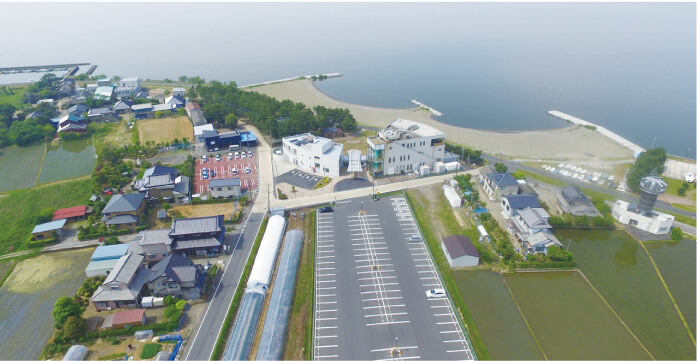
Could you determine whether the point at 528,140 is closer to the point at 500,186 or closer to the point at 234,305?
the point at 500,186

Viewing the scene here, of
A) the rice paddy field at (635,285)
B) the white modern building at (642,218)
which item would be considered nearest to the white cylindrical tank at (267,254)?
the rice paddy field at (635,285)

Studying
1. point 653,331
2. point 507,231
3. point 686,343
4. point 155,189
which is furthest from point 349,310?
point 155,189

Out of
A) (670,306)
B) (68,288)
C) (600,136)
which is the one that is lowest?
(68,288)

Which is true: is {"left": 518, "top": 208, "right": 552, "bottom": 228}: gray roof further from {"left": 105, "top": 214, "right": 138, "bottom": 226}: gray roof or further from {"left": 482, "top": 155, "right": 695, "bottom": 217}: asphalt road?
{"left": 105, "top": 214, "right": 138, "bottom": 226}: gray roof

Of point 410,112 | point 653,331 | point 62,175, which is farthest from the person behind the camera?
point 410,112

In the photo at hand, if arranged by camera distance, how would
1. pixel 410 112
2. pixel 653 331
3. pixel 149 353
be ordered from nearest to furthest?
pixel 149 353, pixel 653 331, pixel 410 112

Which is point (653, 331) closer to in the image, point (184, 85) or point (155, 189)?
point (155, 189)

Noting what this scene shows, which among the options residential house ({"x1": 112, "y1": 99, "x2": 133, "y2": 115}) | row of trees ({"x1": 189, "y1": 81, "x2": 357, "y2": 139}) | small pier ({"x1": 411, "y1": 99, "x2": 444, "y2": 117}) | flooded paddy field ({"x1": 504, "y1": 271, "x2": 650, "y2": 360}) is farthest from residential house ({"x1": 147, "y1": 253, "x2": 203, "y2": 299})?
small pier ({"x1": 411, "y1": 99, "x2": 444, "y2": 117})

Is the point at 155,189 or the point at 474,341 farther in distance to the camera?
the point at 155,189
